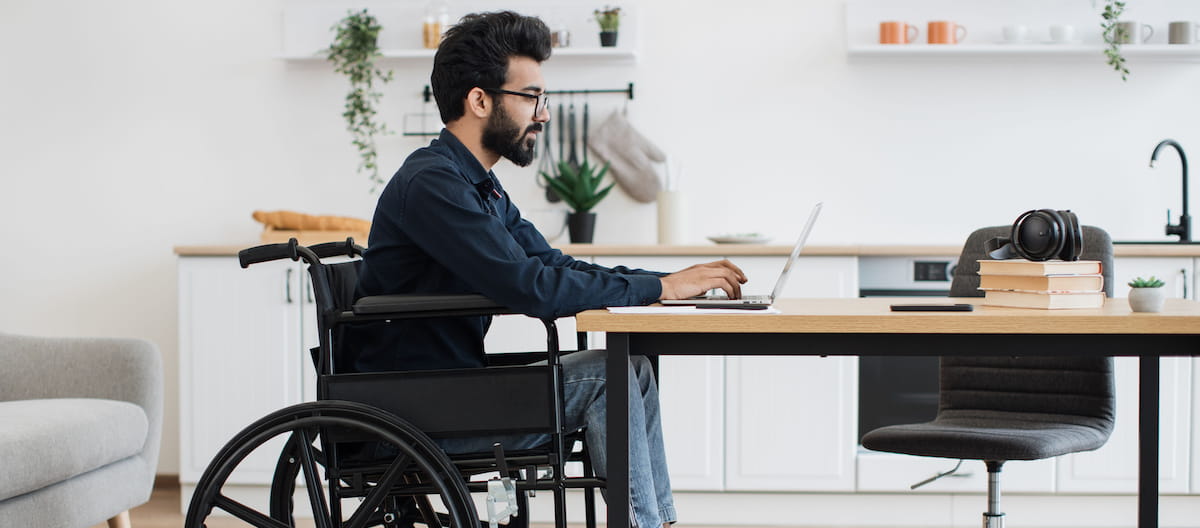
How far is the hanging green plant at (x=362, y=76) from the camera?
3641mm

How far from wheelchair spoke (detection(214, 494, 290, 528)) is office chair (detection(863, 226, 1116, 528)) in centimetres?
112

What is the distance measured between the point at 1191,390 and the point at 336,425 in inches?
101

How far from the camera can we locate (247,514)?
1.66 metres

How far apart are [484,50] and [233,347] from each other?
182cm

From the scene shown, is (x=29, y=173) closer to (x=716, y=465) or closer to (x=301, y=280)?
(x=301, y=280)

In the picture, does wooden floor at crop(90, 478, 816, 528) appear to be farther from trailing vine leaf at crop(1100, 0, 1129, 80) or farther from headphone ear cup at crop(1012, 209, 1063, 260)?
trailing vine leaf at crop(1100, 0, 1129, 80)

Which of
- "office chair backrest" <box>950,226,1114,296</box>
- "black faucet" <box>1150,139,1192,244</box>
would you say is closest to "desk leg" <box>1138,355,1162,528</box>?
"office chair backrest" <box>950,226,1114,296</box>

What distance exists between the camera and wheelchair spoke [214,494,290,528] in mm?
1627

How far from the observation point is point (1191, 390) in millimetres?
3104

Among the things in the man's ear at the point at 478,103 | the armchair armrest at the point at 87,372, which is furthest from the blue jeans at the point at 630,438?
the armchair armrest at the point at 87,372

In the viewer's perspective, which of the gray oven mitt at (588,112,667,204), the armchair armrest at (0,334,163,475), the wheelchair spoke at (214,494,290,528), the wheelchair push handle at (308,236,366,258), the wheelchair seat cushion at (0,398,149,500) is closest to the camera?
the wheelchair spoke at (214,494,290,528)

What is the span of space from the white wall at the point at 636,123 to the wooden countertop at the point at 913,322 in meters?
2.05

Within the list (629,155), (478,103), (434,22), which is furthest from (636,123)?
(478,103)

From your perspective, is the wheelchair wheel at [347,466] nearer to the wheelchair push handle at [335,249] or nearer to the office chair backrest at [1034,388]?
the wheelchair push handle at [335,249]
